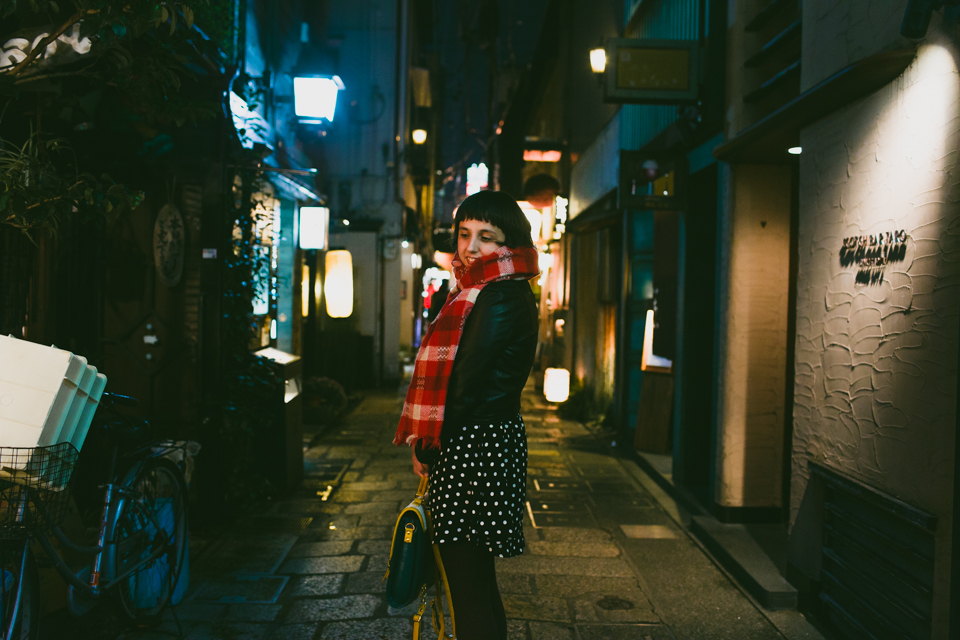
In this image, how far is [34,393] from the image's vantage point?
2.86 m

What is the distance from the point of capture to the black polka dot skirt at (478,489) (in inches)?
113

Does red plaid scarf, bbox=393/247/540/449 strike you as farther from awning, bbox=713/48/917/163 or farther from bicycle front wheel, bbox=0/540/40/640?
awning, bbox=713/48/917/163

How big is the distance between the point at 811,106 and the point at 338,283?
10493mm

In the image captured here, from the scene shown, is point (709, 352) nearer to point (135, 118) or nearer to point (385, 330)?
point (135, 118)

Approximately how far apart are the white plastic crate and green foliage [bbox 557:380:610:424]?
10.1 metres

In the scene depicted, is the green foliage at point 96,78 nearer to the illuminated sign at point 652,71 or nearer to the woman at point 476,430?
the woman at point 476,430

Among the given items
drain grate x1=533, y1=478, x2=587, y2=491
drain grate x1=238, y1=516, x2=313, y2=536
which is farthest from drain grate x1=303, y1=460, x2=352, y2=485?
drain grate x1=533, y1=478, x2=587, y2=491

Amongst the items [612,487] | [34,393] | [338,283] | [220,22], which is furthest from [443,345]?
[338,283]

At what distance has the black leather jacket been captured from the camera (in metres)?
2.87

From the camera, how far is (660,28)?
9.30m

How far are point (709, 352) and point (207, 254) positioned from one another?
5397mm

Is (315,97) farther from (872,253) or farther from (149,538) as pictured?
(872,253)

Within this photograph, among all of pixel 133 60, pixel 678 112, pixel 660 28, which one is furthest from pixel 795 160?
pixel 133 60

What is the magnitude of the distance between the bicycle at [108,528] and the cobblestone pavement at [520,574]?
38 cm
